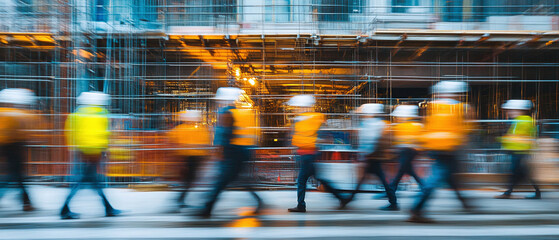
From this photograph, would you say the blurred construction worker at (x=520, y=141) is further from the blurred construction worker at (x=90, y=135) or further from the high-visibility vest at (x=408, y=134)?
the blurred construction worker at (x=90, y=135)

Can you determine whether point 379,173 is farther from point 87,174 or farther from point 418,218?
point 87,174

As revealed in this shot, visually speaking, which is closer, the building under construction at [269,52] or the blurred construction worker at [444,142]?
the blurred construction worker at [444,142]

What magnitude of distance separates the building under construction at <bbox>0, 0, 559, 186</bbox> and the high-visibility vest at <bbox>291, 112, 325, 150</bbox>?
126 inches

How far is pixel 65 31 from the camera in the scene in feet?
27.1

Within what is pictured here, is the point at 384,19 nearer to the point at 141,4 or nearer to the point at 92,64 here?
the point at 141,4

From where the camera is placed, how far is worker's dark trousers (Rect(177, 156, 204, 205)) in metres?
5.34

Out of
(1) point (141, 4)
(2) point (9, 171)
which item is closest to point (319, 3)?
(1) point (141, 4)

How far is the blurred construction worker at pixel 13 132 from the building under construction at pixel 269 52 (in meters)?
2.96

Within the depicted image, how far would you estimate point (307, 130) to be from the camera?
475 centimetres

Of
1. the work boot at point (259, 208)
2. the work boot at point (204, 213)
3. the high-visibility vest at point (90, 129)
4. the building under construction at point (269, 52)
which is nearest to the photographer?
the high-visibility vest at point (90, 129)

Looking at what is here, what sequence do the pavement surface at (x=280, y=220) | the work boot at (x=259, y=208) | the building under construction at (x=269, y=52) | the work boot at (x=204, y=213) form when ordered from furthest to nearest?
1. the building under construction at (x=269, y=52)
2. the work boot at (x=259, y=208)
3. the work boot at (x=204, y=213)
4. the pavement surface at (x=280, y=220)

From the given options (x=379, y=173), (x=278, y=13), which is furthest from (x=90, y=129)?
(x=278, y=13)

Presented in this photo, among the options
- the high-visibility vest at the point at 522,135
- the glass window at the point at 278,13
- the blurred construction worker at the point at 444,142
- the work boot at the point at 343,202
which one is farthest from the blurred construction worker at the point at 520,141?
the glass window at the point at 278,13

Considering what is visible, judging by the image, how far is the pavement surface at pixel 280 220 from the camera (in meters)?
4.07
